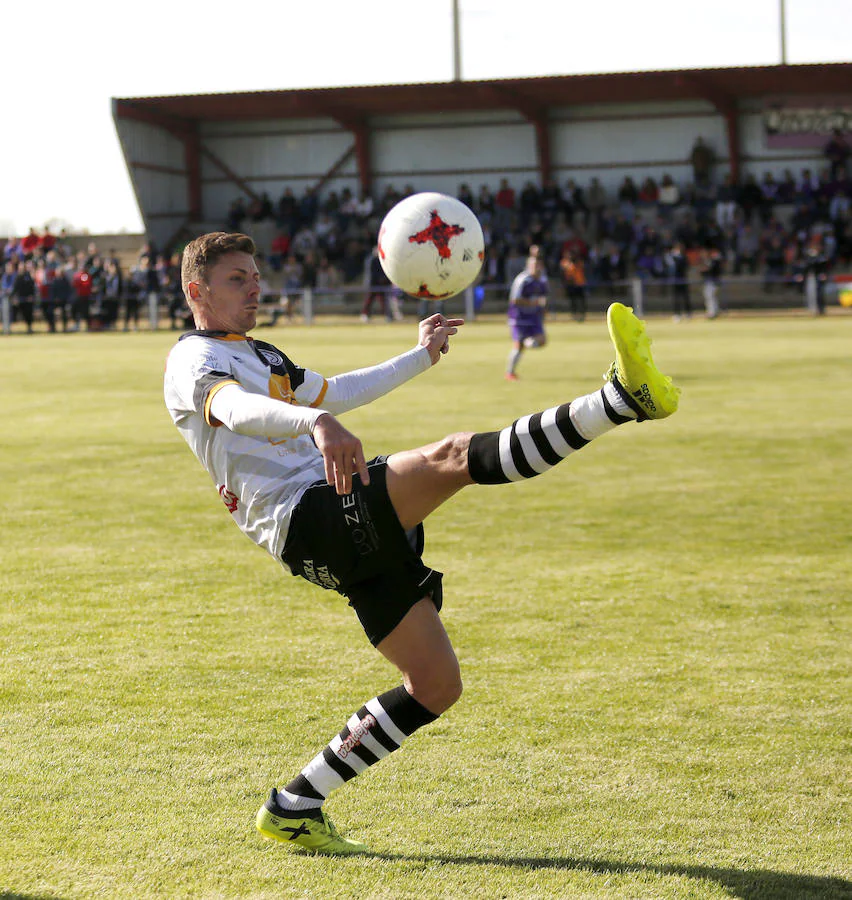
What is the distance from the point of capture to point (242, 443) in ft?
12.9

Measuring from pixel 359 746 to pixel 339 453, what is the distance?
1.16m

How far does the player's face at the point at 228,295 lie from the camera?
4.09m

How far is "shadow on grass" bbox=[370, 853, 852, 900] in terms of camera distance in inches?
138

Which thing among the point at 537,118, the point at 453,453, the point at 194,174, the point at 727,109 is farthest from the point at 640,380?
the point at 194,174

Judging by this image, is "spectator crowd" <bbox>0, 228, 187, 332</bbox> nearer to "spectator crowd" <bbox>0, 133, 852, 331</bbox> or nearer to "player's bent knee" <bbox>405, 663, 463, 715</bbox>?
"spectator crowd" <bbox>0, 133, 852, 331</bbox>

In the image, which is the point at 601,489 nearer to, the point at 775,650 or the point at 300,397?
the point at 775,650

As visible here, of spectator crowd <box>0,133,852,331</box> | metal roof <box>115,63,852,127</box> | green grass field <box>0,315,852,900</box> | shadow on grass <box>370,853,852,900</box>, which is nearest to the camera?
shadow on grass <box>370,853,852,900</box>

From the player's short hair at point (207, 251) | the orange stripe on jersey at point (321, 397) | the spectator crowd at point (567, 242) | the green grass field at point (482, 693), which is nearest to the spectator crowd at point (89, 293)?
the spectator crowd at point (567, 242)

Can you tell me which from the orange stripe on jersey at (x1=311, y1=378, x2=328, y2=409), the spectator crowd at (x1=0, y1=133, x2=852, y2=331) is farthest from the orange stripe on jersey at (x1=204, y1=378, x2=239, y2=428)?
the spectator crowd at (x1=0, y1=133, x2=852, y2=331)

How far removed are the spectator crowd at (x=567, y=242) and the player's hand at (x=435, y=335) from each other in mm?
30797

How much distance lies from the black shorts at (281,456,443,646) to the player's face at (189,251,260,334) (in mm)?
653

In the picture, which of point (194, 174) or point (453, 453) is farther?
point (194, 174)

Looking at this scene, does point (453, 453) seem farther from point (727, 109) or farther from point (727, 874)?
point (727, 109)

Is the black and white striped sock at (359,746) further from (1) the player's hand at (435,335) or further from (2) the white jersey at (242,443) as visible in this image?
(1) the player's hand at (435,335)
